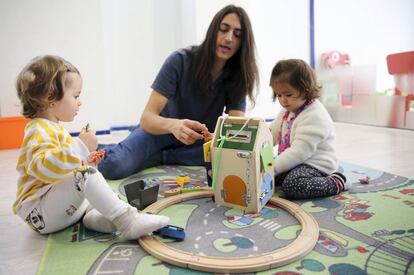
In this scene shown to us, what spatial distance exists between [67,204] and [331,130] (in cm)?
86

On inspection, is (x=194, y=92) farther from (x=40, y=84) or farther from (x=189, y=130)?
(x=40, y=84)

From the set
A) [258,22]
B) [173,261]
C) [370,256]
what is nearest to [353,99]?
[258,22]

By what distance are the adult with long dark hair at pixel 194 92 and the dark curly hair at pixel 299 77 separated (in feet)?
0.64

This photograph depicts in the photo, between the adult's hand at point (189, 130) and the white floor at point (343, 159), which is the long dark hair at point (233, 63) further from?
the white floor at point (343, 159)

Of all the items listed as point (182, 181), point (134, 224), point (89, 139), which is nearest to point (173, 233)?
point (134, 224)

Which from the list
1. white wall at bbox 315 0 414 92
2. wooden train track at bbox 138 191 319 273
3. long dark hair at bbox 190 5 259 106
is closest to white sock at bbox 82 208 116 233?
wooden train track at bbox 138 191 319 273

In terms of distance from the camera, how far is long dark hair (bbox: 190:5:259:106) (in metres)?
1.27

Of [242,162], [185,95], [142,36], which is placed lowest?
[242,162]

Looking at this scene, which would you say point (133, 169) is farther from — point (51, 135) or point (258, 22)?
point (258, 22)

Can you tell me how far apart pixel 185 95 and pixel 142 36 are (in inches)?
55.1

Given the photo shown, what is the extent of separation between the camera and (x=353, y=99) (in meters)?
2.80

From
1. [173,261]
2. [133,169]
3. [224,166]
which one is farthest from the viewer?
[133,169]

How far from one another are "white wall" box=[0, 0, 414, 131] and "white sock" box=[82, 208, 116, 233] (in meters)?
1.34

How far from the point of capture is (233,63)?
1.39m
